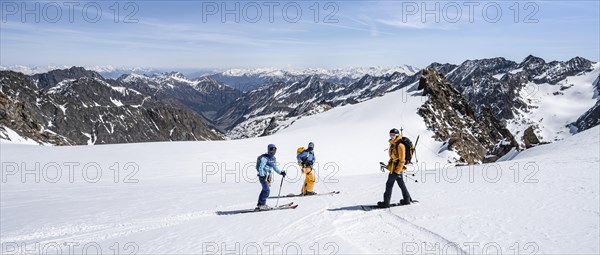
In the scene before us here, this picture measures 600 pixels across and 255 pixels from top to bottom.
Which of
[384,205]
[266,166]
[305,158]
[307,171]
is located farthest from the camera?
[305,158]

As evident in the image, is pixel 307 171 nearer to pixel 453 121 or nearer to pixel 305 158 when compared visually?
pixel 305 158

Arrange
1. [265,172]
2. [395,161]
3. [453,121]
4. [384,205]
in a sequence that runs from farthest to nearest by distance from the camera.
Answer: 1. [453,121]
2. [265,172]
3. [384,205]
4. [395,161]

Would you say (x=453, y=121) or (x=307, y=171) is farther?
(x=453, y=121)

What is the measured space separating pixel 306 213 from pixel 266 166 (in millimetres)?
2578

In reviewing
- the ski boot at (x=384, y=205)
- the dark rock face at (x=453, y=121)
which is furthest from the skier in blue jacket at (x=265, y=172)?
the dark rock face at (x=453, y=121)

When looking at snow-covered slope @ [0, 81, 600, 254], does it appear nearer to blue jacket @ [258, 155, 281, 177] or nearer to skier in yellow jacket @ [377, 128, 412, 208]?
skier in yellow jacket @ [377, 128, 412, 208]

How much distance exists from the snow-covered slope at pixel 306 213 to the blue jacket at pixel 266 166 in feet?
5.14

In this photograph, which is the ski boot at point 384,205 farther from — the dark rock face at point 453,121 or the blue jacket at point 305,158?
the dark rock face at point 453,121

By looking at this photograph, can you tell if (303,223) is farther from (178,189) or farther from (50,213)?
(178,189)

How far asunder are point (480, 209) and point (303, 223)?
19.1 ft

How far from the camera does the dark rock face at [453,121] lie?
62.8 metres

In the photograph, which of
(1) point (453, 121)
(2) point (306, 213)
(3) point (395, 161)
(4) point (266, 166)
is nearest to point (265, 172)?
(4) point (266, 166)

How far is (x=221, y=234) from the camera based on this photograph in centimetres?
1170

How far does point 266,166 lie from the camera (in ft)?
50.2
